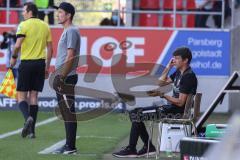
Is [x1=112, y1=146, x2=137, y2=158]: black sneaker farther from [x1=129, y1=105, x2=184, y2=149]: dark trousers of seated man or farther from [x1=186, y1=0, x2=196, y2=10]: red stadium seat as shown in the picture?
[x1=186, y1=0, x2=196, y2=10]: red stadium seat

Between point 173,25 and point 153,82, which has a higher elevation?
point 173,25

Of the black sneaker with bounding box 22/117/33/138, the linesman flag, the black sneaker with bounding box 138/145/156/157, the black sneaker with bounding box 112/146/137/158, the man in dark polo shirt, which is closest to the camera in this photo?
the man in dark polo shirt

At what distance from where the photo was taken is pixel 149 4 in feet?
64.7

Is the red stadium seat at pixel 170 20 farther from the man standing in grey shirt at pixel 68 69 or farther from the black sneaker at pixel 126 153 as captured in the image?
the black sneaker at pixel 126 153


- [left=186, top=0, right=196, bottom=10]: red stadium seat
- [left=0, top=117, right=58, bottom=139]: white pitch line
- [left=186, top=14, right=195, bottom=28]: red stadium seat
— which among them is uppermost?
[left=186, top=0, right=196, bottom=10]: red stadium seat

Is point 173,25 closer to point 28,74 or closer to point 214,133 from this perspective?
point 28,74

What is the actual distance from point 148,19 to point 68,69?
9455 millimetres

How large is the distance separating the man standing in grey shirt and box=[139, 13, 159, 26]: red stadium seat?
9023 mm

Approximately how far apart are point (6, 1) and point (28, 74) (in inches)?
286

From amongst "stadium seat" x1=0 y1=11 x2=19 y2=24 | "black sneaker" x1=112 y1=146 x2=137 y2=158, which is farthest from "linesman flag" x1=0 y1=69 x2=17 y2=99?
"stadium seat" x1=0 y1=11 x2=19 y2=24

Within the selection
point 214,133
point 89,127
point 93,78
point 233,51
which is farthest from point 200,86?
point 214,133

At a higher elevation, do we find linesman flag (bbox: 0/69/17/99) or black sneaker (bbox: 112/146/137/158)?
linesman flag (bbox: 0/69/17/99)

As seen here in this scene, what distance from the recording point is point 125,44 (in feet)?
59.9

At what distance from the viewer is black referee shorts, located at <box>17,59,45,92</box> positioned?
1241cm
